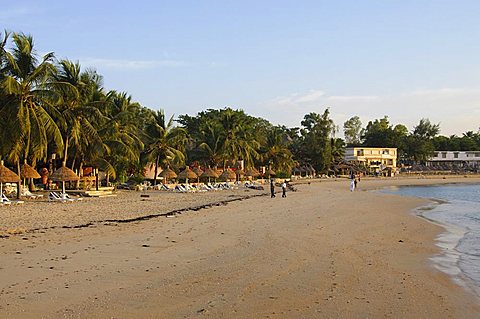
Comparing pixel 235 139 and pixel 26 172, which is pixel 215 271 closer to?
pixel 26 172

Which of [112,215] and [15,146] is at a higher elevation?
[15,146]

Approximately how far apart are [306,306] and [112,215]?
1291cm

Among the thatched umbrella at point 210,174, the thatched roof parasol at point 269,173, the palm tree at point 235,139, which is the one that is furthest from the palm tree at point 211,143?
the thatched roof parasol at point 269,173

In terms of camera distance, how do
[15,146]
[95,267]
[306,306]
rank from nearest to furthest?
1. [306,306]
2. [95,267]
3. [15,146]

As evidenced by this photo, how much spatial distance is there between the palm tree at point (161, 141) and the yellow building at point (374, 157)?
2321 inches

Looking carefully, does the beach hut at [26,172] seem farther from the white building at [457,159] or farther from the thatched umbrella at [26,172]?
the white building at [457,159]

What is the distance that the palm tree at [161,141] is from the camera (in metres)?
40.5

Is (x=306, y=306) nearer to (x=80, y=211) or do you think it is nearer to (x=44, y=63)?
(x=80, y=211)

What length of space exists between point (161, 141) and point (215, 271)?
3208 centimetres

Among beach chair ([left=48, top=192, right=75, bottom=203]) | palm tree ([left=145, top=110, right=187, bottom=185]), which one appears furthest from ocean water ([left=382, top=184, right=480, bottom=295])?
palm tree ([left=145, top=110, right=187, bottom=185])

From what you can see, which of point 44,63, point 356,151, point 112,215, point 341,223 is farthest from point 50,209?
point 356,151

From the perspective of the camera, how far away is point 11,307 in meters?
6.43

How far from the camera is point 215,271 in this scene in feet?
29.9

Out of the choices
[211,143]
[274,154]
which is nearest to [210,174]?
[211,143]
